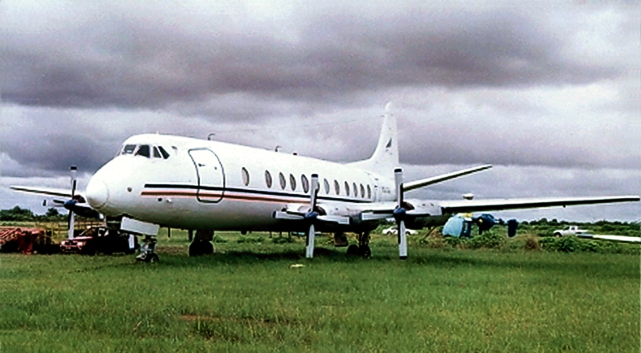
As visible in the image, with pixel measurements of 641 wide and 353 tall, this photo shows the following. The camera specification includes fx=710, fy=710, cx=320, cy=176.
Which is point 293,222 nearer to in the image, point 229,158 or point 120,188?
point 229,158

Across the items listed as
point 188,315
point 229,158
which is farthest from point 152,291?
point 229,158

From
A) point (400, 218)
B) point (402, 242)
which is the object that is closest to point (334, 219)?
point (400, 218)

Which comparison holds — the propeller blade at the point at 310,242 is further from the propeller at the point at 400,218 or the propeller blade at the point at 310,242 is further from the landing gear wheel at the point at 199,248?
the landing gear wheel at the point at 199,248

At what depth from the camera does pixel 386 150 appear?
3625 centimetres

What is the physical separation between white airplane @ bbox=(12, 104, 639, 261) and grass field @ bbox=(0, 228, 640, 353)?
188cm

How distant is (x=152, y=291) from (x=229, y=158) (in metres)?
9.91

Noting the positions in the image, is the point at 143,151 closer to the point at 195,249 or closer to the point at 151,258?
the point at 151,258

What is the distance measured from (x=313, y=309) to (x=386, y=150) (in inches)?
1010

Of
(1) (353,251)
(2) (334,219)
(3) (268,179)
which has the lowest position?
(1) (353,251)

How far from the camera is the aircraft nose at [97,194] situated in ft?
58.7

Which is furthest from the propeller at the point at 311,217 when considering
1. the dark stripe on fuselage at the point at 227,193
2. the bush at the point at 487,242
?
the bush at the point at 487,242

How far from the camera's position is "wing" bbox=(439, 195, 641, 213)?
74.0ft

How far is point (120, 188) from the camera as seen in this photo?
18219 millimetres

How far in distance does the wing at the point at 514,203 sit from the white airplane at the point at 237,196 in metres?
0.03
